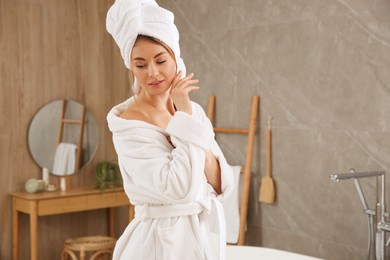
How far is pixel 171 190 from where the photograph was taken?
58.8 inches

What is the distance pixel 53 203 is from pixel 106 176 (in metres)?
0.53

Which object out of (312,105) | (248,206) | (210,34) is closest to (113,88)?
(210,34)

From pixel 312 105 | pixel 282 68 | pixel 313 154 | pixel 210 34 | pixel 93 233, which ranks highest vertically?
pixel 210 34

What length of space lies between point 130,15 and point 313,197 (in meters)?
2.32

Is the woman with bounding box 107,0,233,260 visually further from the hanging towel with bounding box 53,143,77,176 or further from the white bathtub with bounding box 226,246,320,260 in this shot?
the hanging towel with bounding box 53,143,77,176

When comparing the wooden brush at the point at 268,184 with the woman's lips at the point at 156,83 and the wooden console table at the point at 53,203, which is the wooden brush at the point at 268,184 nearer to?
the wooden console table at the point at 53,203

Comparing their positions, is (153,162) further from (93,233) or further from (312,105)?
(93,233)

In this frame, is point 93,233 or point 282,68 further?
point 93,233

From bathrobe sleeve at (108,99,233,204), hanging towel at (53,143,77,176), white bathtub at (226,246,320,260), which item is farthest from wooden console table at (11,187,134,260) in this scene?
bathrobe sleeve at (108,99,233,204)

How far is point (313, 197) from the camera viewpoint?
3600 millimetres

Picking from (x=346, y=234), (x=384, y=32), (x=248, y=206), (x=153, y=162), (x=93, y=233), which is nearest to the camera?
(x=153, y=162)

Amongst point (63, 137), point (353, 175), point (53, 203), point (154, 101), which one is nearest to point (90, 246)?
point (53, 203)

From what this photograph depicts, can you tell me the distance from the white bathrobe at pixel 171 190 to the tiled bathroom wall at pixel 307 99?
1.85 meters

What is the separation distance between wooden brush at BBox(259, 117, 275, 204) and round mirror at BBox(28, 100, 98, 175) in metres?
1.48
